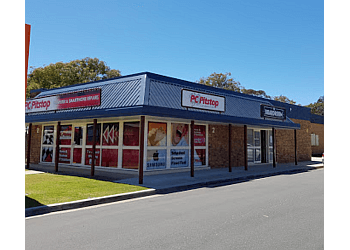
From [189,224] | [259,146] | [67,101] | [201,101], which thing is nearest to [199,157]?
[201,101]

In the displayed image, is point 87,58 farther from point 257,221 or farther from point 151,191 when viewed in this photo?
point 257,221

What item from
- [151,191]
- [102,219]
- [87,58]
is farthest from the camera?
[87,58]

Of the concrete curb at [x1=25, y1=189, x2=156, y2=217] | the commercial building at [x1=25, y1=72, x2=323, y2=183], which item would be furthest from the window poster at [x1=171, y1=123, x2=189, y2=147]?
the concrete curb at [x1=25, y1=189, x2=156, y2=217]

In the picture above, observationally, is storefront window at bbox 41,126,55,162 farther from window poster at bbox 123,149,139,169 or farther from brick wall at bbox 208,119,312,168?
brick wall at bbox 208,119,312,168

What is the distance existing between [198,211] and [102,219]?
7.55 feet

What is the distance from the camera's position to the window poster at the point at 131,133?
47.9 ft

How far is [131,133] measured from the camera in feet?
48.7

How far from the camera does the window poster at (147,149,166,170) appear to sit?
14.2 m

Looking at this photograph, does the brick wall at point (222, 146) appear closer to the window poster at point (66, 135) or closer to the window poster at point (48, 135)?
the window poster at point (66, 135)

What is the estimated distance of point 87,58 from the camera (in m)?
44.5

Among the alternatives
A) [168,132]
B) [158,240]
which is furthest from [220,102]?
[158,240]

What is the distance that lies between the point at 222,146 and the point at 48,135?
11629 mm

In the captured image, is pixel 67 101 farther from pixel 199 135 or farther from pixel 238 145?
pixel 238 145

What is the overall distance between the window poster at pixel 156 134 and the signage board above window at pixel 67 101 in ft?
9.36
